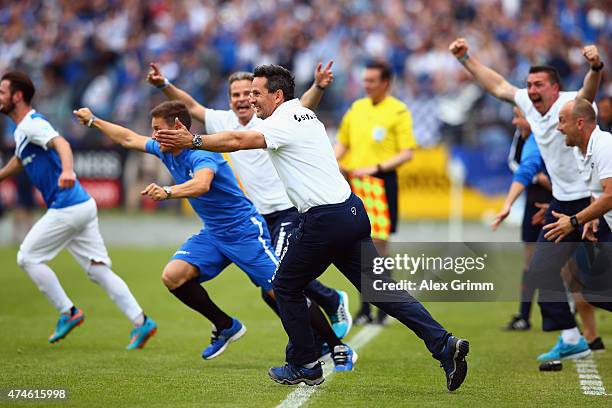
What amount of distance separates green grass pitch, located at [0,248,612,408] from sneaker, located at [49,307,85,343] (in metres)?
0.11

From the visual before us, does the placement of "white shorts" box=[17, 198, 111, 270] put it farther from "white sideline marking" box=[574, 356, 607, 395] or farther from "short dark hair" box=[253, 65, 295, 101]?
"white sideline marking" box=[574, 356, 607, 395]

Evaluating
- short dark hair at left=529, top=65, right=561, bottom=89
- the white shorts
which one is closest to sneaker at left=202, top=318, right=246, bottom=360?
the white shorts

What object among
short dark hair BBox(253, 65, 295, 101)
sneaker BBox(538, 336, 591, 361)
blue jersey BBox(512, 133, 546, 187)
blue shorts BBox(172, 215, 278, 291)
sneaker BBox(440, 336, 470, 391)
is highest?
short dark hair BBox(253, 65, 295, 101)

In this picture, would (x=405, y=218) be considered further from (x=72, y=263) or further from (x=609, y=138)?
(x=609, y=138)

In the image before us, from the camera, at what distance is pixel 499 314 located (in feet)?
41.6

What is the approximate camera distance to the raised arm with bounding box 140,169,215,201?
720 cm

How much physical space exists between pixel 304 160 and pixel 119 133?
88.6 inches

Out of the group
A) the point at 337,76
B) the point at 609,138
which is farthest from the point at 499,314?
the point at 337,76

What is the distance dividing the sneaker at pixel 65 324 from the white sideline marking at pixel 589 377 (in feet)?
15.5

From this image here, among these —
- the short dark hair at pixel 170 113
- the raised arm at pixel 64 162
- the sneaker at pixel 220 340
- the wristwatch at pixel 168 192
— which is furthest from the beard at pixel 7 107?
the wristwatch at pixel 168 192

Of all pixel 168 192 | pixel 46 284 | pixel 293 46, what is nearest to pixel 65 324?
pixel 46 284

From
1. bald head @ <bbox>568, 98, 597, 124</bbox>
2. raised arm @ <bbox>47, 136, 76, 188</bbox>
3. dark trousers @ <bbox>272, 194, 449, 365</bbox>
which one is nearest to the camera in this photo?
dark trousers @ <bbox>272, 194, 449, 365</bbox>

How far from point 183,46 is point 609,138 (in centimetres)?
1944

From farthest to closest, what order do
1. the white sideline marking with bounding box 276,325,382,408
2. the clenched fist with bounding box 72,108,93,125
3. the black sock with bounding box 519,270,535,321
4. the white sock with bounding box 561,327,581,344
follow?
the black sock with bounding box 519,270,535,321, the white sock with bounding box 561,327,581,344, the clenched fist with bounding box 72,108,93,125, the white sideline marking with bounding box 276,325,382,408
